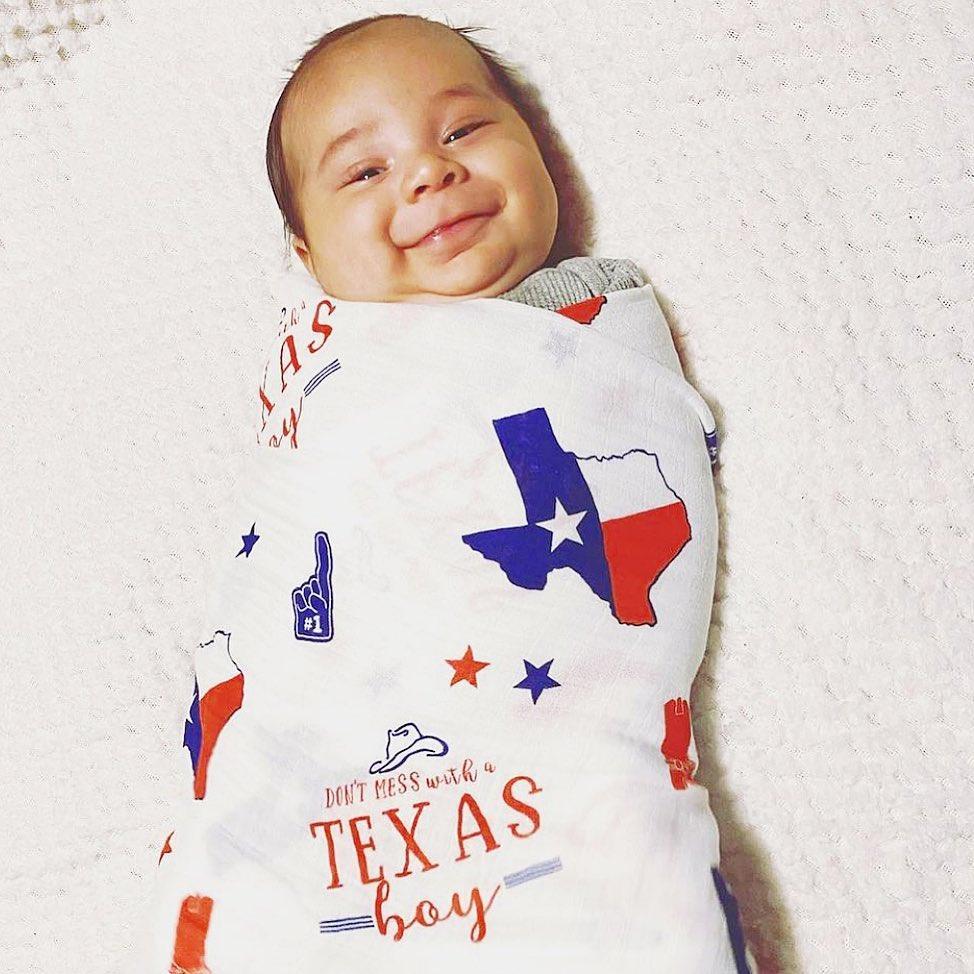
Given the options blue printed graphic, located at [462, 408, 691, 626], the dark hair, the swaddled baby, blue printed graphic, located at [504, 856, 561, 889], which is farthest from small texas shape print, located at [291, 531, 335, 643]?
the dark hair

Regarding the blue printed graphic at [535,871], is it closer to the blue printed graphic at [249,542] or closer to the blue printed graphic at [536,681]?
the blue printed graphic at [536,681]

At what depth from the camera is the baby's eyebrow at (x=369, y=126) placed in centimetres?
92

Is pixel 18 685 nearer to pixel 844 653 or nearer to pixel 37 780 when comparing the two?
pixel 37 780

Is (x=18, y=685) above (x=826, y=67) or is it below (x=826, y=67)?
below

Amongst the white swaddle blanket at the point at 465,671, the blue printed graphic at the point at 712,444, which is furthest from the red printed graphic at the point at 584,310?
the blue printed graphic at the point at 712,444

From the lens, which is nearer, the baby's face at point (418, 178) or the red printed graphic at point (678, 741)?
the red printed graphic at point (678, 741)

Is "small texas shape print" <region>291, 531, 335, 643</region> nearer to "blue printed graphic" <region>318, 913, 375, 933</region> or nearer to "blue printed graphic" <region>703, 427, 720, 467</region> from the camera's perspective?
"blue printed graphic" <region>318, 913, 375, 933</region>

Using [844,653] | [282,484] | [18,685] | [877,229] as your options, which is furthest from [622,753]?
[18,685]

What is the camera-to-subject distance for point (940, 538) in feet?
2.64

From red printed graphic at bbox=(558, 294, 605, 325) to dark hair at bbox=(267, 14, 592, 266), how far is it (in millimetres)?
143

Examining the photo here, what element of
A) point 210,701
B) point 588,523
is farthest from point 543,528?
point 210,701

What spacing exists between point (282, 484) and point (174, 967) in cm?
34

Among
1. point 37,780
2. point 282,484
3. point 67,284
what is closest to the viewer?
point 282,484

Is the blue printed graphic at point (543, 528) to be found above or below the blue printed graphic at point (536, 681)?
above
